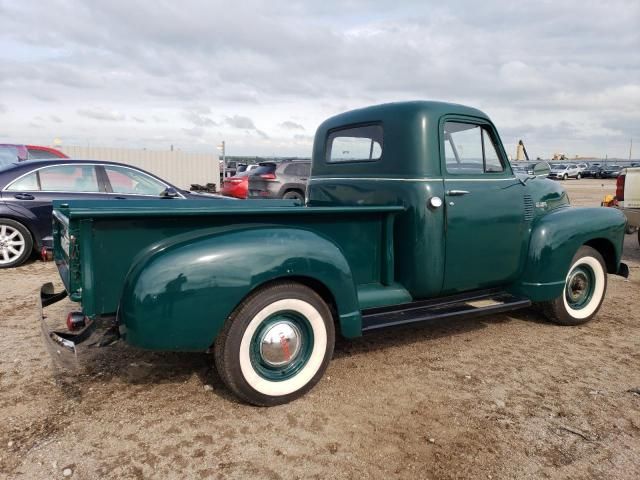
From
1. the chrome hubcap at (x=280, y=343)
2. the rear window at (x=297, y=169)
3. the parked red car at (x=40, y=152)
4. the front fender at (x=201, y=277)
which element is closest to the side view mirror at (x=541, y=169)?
the front fender at (x=201, y=277)

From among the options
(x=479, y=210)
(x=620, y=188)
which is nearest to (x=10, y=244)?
(x=479, y=210)

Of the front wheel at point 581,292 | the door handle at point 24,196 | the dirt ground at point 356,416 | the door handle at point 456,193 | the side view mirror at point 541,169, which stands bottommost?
the dirt ground at point 356,416

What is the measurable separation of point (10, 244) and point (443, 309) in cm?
562

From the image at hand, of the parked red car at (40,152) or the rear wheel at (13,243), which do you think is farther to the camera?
the parked red car at (40,152)

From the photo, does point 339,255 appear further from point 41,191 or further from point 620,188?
point 620,188

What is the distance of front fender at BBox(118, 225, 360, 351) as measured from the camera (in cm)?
249

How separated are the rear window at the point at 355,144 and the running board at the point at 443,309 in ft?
3.94

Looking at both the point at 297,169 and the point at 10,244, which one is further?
the point at 297,169

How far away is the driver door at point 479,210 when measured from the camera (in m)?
3.58

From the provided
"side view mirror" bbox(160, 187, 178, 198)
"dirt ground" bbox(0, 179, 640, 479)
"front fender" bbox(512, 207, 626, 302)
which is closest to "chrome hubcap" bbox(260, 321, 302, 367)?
"dirt ground" bbox(0, 179, 640, 479)

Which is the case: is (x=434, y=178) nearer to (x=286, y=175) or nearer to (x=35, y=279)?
(x=35, y=279)

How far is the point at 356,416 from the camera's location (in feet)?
9.27

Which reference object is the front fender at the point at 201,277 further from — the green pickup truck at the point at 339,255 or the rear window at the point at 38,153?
the rear window at the point at 38,153

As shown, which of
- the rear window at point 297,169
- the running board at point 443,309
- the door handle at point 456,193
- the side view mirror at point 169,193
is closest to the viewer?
the running board at point 443,309
